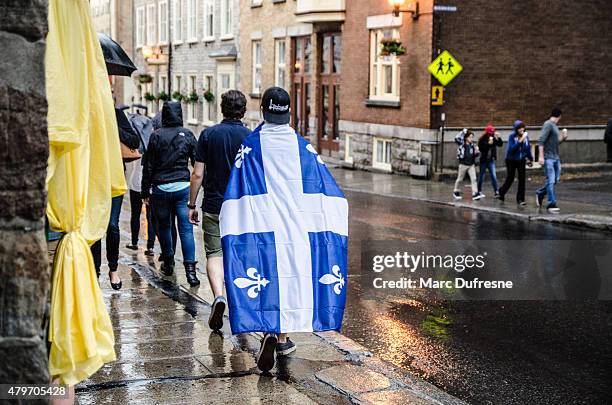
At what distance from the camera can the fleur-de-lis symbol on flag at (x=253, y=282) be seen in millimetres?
6445

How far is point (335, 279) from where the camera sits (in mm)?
6609

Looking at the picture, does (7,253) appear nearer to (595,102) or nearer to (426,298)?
(426,298)

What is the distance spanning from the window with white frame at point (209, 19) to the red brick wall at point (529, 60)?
67.0 ft

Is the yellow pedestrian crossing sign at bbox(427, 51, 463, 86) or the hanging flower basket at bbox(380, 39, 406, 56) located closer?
the yellow pedestrian crossing sign at bbox(427, 51, 463, 86)

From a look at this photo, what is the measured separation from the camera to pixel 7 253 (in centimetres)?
332

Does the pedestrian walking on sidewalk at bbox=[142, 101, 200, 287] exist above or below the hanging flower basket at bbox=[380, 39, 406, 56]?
below

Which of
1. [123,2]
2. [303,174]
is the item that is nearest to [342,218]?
[303,174]

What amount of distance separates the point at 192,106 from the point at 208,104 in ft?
7.31

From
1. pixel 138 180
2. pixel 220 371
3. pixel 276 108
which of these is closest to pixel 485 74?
pixel 138 180

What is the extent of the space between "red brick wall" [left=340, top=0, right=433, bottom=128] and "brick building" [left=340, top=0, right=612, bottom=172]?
0.10ft

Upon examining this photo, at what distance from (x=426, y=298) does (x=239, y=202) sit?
143 inches

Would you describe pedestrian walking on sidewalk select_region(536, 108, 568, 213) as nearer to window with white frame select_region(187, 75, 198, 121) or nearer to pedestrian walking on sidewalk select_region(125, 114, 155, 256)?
pedestrian walking on sidewalk select_region(125, 114, 155, 256)

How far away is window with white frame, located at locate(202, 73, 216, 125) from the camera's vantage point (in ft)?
140

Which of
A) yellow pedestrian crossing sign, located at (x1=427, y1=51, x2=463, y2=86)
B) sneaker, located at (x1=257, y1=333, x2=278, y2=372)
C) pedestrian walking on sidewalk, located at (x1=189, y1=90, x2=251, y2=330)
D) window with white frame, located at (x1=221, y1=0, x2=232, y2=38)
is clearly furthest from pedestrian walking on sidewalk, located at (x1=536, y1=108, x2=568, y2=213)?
window with white frame, located at (x1=221, y1=0, x2=232, y2=38)
